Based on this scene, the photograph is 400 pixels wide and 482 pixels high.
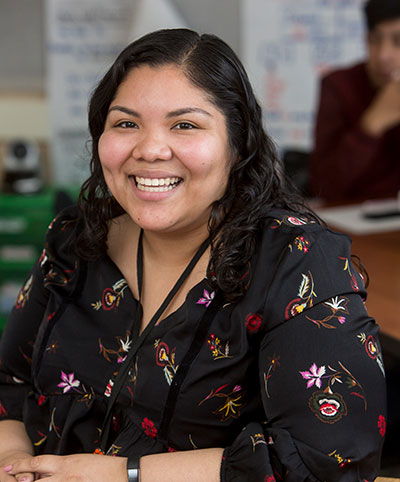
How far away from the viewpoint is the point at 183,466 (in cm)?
108

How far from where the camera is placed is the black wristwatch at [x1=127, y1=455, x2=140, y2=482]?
43.1 inches

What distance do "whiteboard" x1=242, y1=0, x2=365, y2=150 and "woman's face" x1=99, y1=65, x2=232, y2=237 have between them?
2604mm

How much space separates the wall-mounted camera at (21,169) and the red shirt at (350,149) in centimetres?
139

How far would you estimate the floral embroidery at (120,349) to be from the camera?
1.24 m

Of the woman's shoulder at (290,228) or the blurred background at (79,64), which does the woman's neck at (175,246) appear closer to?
the woman's shoulder at (290,228)

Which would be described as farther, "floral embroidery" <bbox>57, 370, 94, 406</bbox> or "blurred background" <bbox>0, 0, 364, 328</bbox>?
"blurred background" <bbox>0, 0, 364, 328</bbox>

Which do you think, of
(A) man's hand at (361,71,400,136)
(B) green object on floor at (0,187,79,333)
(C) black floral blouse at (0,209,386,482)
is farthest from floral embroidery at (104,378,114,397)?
(B) green object on floor at (0,187,79,333)

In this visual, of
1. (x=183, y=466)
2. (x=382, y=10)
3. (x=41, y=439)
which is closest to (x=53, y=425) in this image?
(x=41, y=439)

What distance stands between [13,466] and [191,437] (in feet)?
1.03

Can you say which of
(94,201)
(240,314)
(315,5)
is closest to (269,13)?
(315,5)

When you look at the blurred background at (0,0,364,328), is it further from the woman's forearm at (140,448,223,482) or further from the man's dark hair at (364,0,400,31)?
the woman's forearm at (140,448,223,482)

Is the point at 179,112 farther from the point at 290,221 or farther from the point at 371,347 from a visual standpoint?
the point at 371,347

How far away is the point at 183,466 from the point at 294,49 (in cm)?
312

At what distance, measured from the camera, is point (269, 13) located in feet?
12.3
